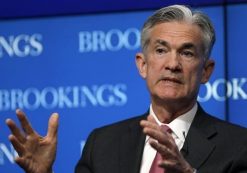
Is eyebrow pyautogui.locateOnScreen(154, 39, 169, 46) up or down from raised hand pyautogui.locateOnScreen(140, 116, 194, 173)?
up

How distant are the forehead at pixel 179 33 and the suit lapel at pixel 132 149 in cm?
29

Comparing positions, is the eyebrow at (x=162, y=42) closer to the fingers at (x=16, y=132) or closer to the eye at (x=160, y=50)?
the eye at (x=160, y=50)

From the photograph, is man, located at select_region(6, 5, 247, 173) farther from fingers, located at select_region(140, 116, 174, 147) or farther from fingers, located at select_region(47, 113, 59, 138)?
fingers, located at select_region(140, 116, 174, 147)

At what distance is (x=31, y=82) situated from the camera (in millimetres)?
3316

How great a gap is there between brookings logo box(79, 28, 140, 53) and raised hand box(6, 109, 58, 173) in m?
1.18

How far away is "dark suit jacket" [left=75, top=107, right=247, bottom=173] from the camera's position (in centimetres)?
215

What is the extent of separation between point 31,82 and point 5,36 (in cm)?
25

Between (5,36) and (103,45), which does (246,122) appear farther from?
(5,36)

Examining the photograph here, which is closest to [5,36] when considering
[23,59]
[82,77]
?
[23,59]

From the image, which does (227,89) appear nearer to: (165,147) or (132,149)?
(132,149)

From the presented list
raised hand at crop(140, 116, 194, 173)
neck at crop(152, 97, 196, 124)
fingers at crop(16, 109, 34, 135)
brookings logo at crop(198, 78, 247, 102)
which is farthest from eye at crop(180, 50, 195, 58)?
brookings logo at crop(198, 78, 247, 102)

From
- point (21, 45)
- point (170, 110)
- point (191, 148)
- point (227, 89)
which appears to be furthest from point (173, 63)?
point (21, 45)

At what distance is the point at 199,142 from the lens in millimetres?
2209

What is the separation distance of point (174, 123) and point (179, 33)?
0.92ft
